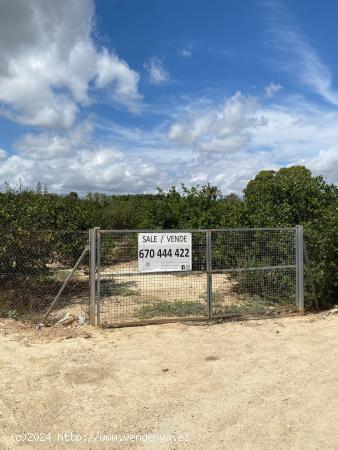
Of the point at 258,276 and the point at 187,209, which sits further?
the point at 187,209

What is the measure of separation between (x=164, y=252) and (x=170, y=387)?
2.99 m

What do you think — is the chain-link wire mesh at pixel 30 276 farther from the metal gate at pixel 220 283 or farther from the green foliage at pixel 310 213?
the green foliage at pixel 310 213

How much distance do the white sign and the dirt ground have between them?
102cm

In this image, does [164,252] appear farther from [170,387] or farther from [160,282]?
[170,387]

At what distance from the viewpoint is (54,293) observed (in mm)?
9750

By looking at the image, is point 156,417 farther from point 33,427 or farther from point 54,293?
point 54,293

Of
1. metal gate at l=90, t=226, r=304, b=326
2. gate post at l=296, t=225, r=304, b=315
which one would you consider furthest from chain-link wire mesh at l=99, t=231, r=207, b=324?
gate post at l=296, t=225, r=304, b=315

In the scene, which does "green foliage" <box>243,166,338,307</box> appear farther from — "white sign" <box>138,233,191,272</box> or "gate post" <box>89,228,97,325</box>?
"gate post" <box>89,228,97,325</box>

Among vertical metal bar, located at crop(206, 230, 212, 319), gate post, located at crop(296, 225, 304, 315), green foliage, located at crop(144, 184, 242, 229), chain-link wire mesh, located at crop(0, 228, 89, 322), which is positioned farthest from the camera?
green foliage, located at crop(144, 184, 242, 229)

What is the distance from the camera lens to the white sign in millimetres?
7777

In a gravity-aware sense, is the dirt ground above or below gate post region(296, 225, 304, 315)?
below

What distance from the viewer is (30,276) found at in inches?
354

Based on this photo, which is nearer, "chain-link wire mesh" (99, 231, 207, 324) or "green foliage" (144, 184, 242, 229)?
"chain-link wire mesh" (99, 231, 207, 324)

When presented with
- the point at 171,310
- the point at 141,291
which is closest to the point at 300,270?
the point at 171,310
